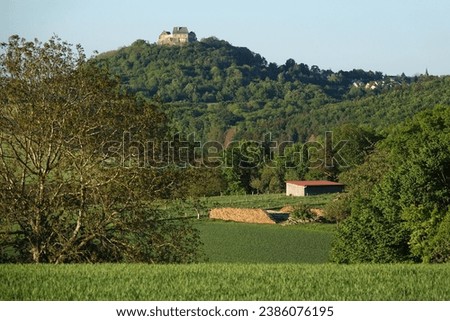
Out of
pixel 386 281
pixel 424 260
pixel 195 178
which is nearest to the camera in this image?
pixel 386 281

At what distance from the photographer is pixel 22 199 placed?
966 inches

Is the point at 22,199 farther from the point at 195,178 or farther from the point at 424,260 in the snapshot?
the point at 424,260

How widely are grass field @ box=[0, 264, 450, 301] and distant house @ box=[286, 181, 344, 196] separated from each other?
6584 cm

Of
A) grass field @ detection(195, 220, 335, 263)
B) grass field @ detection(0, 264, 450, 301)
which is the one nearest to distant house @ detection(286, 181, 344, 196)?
grass field @ detection(195, 220, 335, 263)

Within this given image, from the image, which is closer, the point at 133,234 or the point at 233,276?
the point at 233,276

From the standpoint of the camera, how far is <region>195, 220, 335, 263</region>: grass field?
45906 millimetres

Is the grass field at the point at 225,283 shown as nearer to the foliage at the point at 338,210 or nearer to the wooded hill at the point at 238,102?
the foliage at the point at 338,210

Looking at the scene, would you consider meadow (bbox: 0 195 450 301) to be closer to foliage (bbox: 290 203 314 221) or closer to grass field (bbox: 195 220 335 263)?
grass field (bbox: 195 220 335 263)

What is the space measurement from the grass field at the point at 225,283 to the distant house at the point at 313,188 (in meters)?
65.8

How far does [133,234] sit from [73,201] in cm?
193

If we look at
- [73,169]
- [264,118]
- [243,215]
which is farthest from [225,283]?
[264,118]

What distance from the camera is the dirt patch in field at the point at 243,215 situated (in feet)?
207
